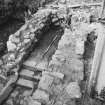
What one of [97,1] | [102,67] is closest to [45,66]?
[102,67]

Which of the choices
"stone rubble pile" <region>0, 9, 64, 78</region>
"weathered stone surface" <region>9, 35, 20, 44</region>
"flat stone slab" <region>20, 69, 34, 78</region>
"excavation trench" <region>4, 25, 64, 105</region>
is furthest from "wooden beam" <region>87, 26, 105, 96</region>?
"weathered stone surface" <region>9, 35, 20, 44</region>

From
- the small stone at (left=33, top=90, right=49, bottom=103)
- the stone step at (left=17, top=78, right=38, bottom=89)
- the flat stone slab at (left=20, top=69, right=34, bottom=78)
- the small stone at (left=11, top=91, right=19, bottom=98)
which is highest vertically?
the flat stone slab at (left=20, top=69, right=34, bottom=78)

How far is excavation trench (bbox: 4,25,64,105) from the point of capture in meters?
4.61

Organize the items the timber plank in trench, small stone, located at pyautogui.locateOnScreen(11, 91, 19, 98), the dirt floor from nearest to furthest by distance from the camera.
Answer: small stone, located at pyautogui.locateOnScreen(11, 91, 19, 98)
the timber plank in trench
the dirt floor

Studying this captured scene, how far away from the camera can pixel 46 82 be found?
4129 millimetres

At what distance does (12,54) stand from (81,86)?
8.30ft

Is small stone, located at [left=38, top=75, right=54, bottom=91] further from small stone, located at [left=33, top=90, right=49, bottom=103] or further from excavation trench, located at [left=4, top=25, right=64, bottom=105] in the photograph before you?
excavation trench, located at [left=4, top=25, right=64, bottom=105]

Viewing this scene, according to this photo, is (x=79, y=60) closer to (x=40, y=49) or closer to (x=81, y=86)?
(x=81, y=86)

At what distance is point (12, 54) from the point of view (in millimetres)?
5289

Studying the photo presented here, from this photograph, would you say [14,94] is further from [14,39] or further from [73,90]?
[14,39]

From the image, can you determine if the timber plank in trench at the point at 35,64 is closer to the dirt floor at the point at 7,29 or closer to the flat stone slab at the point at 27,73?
the flat stone slab at the point at 27,73

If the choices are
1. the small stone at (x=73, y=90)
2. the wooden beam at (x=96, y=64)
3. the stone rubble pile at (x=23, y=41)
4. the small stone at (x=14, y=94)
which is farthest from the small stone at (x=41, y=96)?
the stone rubble pile at (x=23, y=41)

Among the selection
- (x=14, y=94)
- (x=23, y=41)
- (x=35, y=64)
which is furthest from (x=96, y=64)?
(x=23, y=41)

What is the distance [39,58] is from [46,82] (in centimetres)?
145
